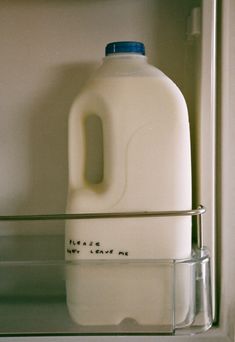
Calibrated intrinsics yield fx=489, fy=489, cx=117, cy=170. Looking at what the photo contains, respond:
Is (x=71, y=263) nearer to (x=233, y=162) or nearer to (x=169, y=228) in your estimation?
(x=169, y=228)

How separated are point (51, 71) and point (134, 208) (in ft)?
1.06

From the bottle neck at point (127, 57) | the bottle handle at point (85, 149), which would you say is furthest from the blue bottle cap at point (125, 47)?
the bottle handle at point (85, 149)

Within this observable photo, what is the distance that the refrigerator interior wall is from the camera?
0.92 meters

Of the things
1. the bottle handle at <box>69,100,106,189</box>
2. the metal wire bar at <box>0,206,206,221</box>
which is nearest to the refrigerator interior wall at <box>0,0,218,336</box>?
the bottle handle at <box>69,100,106,189</box>

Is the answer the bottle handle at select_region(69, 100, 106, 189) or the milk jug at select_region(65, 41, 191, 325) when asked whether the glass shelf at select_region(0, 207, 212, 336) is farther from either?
the bottle handle at select_region(69, 100, 106, 189)

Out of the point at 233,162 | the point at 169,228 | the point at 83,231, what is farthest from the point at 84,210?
the point at 233,162

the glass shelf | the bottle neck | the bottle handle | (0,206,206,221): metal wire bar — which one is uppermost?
the bottle neck

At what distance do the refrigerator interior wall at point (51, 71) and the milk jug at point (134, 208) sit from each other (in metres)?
0.12

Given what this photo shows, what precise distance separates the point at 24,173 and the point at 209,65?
0.39m

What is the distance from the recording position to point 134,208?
792 millimetres

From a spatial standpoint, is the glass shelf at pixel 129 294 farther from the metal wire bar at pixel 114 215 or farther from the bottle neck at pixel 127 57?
the bottle neck at pixel 127 57

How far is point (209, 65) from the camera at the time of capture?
31.7 inches

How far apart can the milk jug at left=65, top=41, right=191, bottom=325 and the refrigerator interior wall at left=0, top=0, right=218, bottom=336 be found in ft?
0.40

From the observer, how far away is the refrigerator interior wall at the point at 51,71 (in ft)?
3.00
